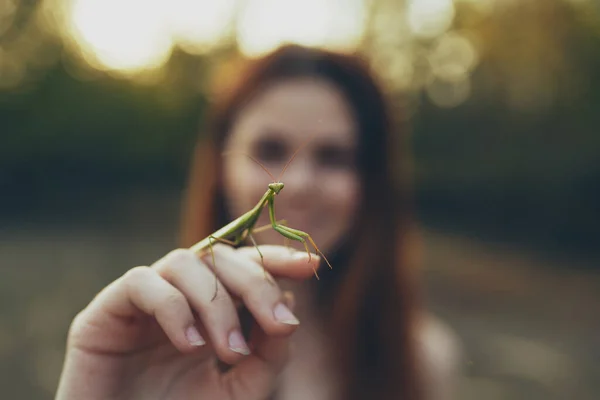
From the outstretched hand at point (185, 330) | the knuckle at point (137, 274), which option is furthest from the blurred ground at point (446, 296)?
the knuckle at point (137, 274)

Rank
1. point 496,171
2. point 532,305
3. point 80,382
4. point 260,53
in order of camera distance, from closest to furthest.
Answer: point 80,382, point 260,53, point 532,305, point 496,171

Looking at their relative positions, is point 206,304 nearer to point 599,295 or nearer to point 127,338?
point 127,338

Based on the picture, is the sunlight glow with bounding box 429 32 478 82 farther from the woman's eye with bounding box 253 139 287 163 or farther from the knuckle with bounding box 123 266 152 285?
the knuckle with bounding box 123 266 152 285

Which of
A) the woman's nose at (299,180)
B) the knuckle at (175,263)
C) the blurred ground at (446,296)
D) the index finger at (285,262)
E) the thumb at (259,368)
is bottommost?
the blurred ground at (446,296)

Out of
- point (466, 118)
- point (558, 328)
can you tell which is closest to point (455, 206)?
point (466, 118)

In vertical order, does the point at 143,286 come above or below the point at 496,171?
below

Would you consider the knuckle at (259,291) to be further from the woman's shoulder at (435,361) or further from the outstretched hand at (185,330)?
the woman's shoulder at (435,361)

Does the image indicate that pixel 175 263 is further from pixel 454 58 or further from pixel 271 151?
pixel 454 58
